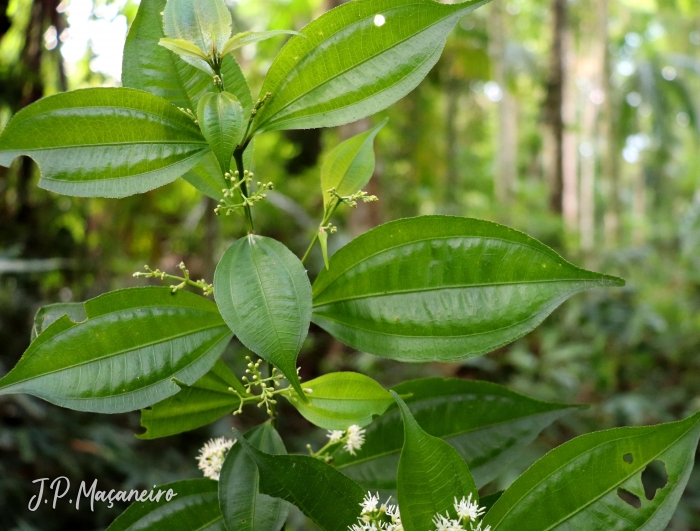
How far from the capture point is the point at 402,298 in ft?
1.50

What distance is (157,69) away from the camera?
493 millimetres

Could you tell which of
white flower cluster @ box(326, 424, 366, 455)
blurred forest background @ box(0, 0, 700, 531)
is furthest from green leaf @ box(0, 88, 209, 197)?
blurred forest background @ box(0, 0, 700, 531)

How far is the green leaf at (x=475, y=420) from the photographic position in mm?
496

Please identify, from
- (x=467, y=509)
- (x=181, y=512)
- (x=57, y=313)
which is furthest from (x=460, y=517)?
(x=57, y=313)

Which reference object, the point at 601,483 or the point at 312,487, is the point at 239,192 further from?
the point at 601,483

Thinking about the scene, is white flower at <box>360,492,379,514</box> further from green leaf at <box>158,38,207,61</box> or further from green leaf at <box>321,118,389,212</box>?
green leaf at <box>158,38,207,61</box>

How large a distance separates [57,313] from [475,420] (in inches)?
13.6

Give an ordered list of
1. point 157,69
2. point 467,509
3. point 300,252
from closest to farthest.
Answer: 1. point 467,509
2. point 157,69
3. point 300,252

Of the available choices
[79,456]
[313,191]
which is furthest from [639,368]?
[79,456]

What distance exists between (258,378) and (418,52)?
10.7 inches

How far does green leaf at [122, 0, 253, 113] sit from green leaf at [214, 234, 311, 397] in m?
0.13

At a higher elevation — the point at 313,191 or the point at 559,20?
the point at 559,20

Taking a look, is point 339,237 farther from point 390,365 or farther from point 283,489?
point 283,489

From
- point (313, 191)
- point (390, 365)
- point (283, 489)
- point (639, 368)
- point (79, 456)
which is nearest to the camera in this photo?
point (283, 489)
